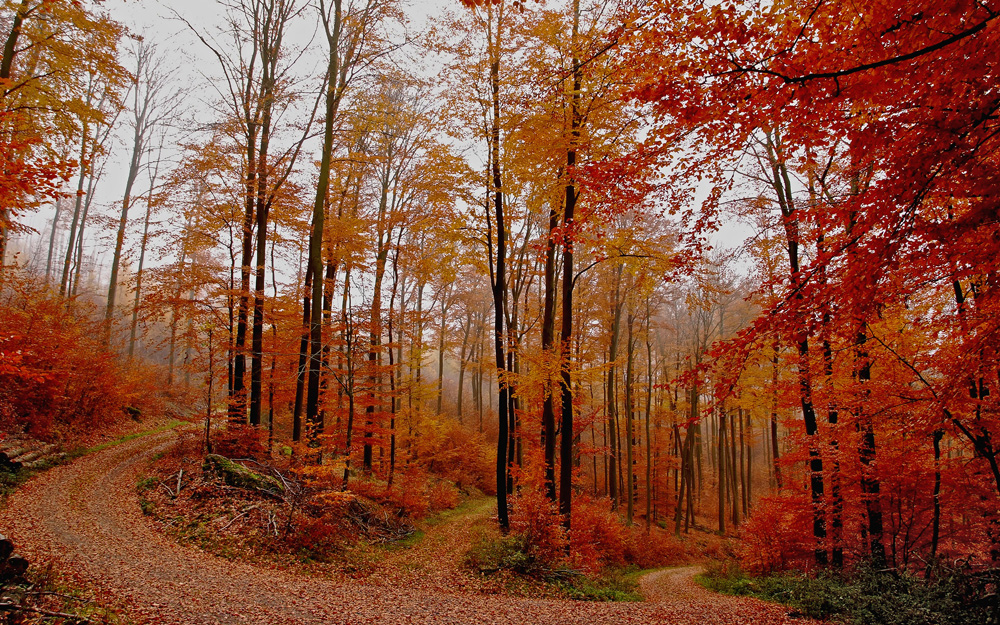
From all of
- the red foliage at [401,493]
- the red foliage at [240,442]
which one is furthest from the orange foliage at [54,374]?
the red foliage at [401,493]

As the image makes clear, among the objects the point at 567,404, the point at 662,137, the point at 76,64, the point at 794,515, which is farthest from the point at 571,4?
the point at 794,515

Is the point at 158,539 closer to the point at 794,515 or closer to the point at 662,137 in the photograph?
the point at 662,137

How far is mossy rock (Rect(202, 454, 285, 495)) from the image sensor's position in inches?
352

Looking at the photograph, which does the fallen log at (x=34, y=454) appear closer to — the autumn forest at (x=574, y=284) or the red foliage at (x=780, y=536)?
the autumn forest at (x=574, y=284)

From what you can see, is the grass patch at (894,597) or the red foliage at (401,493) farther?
the red foliage at (401,493)

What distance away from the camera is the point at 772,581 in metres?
8.98

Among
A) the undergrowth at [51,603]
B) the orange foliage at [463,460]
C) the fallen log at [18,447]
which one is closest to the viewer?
the undergrowth at [51,603]

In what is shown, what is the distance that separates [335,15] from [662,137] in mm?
10508

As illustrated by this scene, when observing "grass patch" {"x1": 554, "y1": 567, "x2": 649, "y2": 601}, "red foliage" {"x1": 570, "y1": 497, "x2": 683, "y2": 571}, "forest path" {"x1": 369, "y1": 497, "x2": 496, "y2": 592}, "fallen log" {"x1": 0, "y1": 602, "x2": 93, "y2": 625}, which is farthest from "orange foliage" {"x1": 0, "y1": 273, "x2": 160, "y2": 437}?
"red foliage" {"x1": 570, "y1": 497, "x2": 683, "y2": 571}

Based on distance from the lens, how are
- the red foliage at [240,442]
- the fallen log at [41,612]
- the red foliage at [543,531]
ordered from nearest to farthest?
the fallen log at [41,612] < the red foliage at [543,531] < the red foliage at [240,442]

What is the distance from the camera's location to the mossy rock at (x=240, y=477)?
8.95 meters

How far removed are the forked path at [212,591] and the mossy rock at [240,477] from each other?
1393 mm

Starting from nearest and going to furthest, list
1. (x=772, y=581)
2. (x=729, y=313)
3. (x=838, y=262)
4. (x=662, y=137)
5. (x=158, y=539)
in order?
(x=838, y=262)
(x=662, y=137)
(x=158, y=539)
(x=772, y=581)
(x=729, y=313)

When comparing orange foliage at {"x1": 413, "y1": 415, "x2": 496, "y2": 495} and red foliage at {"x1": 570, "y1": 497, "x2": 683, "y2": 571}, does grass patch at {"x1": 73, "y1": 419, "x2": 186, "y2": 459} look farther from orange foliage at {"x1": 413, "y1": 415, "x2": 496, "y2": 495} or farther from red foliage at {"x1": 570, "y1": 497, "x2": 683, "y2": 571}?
red foliage at {"x1": 570, "y1": 497, "x2": 683, "y2": 571}
